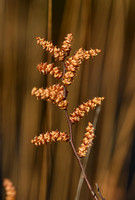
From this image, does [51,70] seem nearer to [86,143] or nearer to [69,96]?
[86,143]

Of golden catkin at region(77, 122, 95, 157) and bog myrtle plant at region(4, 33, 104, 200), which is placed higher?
bog myrtle plant at region(4, 33, 104, 200)

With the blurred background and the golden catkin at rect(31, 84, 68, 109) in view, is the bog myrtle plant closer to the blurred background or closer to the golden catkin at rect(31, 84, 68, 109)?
the golden catkin at rect(31, 84, 68, 109)

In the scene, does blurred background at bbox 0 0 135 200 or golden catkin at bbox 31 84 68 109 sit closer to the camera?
golden catkin at bbox 31 84 68 109

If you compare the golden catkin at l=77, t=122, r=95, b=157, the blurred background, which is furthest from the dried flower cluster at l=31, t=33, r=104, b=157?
the blurred background

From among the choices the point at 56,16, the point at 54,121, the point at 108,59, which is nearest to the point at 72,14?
the point at 56,16

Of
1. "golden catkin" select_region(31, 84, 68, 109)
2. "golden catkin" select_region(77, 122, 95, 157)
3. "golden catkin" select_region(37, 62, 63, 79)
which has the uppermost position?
"golden catkin" select_region(37, 62, 63, 79)

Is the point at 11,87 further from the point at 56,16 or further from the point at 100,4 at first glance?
the point at 100,4

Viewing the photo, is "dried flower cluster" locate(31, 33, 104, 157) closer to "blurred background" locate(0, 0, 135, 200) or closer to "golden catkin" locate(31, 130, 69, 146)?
"golden catkin" locate(31, 130, 69, 146)

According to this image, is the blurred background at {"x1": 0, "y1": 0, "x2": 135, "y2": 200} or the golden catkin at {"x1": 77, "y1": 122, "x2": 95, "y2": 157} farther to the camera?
the blurred background at {"x1": 0, "y1": 0, "x2": 135, "y2": 200}
